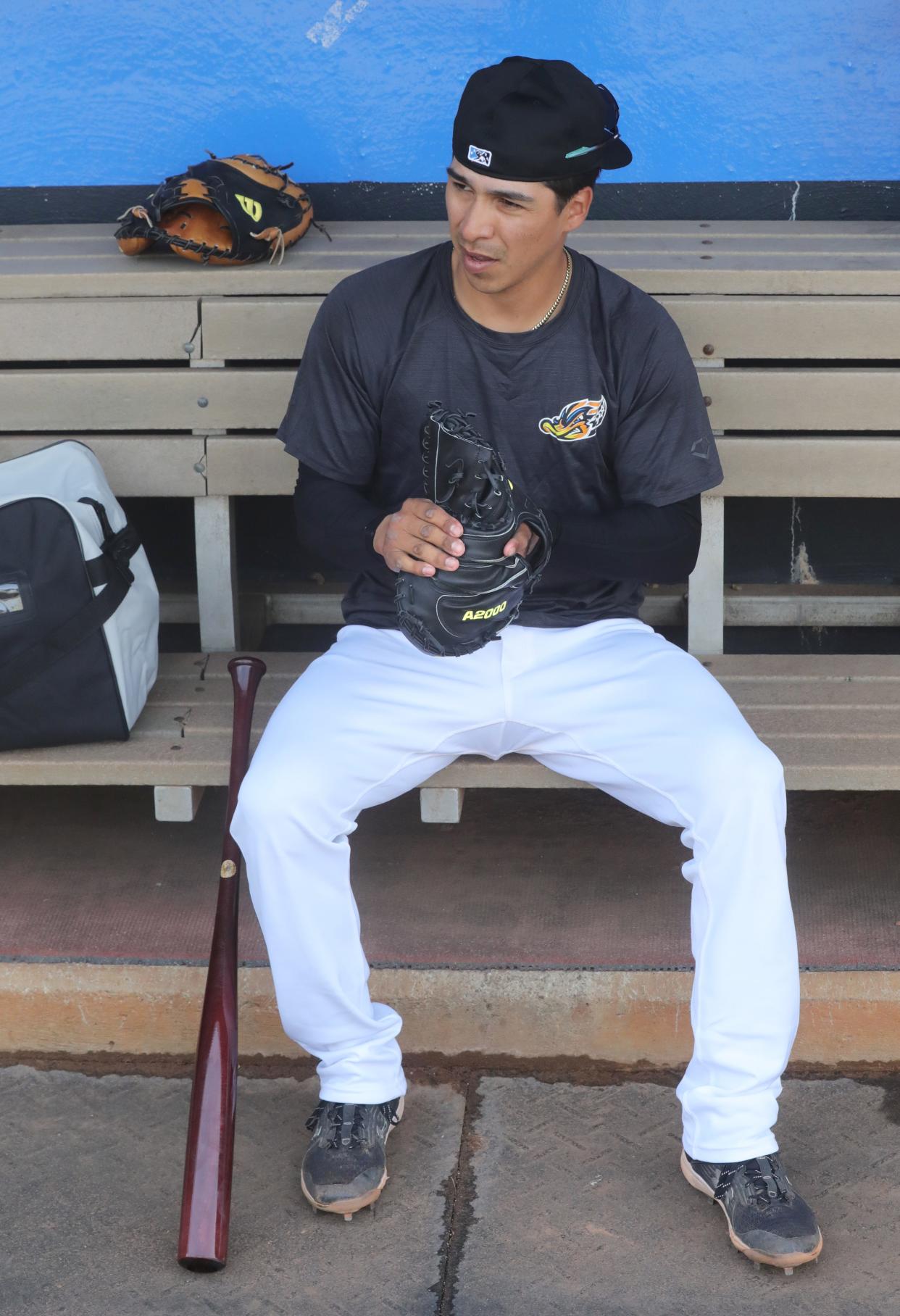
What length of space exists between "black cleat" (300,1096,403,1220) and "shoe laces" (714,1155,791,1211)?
489 mm

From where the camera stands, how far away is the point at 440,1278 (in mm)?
1987

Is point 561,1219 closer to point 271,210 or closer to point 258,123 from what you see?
point 271,210

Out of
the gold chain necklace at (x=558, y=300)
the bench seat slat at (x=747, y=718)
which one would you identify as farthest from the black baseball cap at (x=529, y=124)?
the bench seat slat at (x=747, y=718)

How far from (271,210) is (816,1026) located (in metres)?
1.82

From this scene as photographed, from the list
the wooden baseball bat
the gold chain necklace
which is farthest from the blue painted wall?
the wooden baseball bat

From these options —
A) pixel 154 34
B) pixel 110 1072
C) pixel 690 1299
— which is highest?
pixel 154 34

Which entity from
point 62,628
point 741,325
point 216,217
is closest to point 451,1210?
point 62,628

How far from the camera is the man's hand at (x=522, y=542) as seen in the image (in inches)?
83.8

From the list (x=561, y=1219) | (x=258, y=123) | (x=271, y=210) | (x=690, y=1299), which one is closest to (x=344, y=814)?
(x=561, y=1219)

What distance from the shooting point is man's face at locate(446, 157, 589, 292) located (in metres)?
2.20

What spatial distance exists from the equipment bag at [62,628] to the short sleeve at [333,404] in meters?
0.38

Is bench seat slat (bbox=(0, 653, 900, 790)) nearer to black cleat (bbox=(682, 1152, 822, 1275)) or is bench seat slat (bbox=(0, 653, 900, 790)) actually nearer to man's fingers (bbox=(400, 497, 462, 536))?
man's fingers (bbox=(400, 497, 462, 536))

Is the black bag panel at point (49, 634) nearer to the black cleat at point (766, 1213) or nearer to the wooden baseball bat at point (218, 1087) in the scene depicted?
the wooden baseball bat at point (218, 1087)

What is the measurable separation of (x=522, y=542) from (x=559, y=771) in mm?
385
